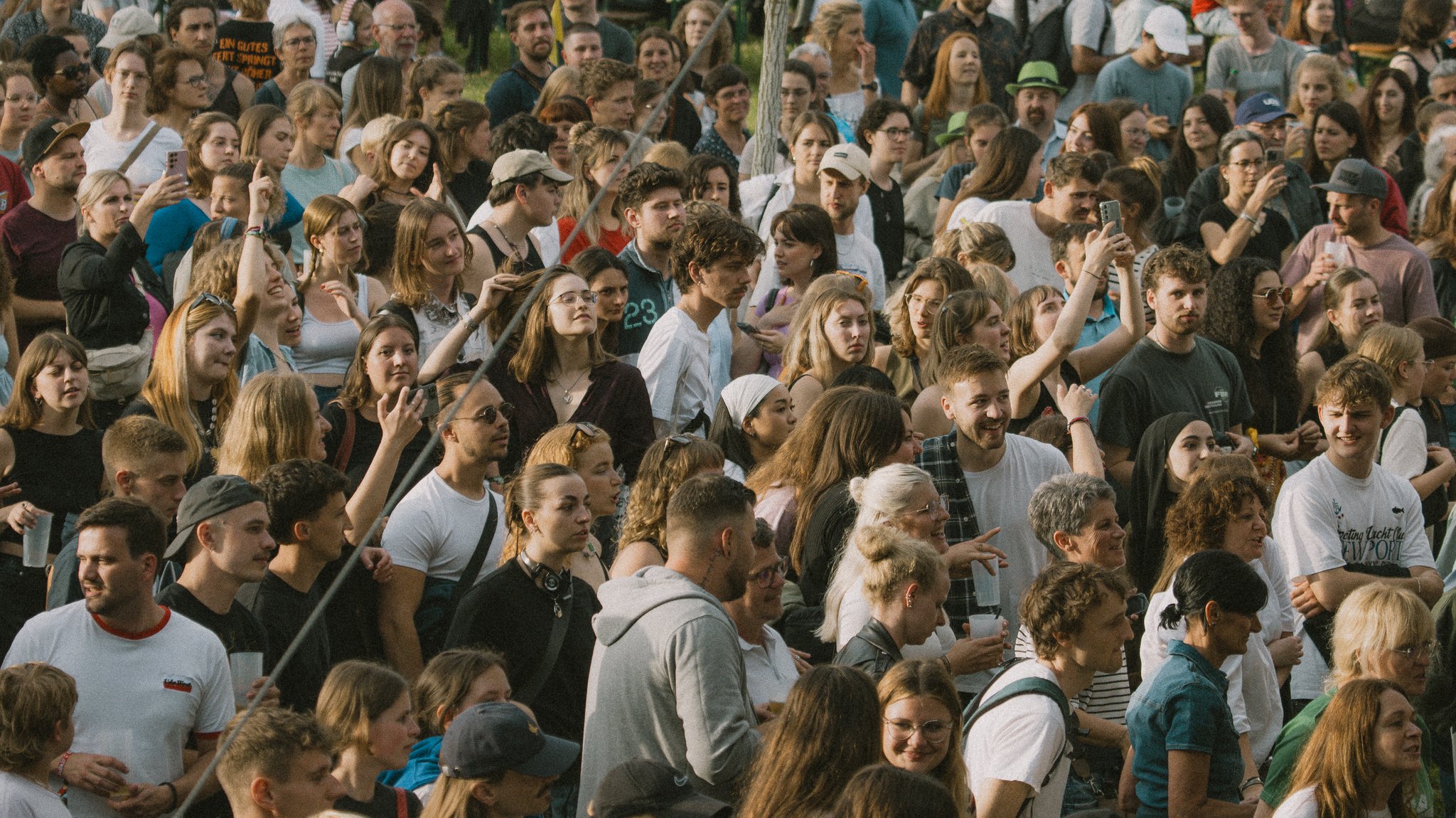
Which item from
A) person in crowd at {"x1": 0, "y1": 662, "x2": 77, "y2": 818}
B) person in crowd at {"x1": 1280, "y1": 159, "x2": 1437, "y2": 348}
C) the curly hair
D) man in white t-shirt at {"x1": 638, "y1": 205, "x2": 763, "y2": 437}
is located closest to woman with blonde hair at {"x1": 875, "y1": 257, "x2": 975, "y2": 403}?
man in white t-shirt at {"x1": 638, "y1": 205, "x2": 763, "y2": 437}

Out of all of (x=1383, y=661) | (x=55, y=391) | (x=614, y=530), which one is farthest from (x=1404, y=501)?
(x=55, y=391)

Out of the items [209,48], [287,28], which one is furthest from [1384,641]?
[209,48]

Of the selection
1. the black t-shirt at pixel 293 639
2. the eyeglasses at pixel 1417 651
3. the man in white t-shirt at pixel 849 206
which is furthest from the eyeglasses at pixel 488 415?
the man in white t-shirt at pixel 849 206

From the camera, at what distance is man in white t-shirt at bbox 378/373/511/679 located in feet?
18.9

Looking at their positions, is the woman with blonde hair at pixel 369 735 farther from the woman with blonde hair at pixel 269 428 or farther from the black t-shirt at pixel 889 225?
the black t-shirt at pixel 889 225

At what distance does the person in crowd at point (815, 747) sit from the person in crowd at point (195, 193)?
483cm

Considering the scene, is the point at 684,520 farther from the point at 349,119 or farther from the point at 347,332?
the point at 349,119

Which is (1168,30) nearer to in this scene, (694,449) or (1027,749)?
(694,449)

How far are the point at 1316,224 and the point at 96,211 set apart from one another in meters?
6.86

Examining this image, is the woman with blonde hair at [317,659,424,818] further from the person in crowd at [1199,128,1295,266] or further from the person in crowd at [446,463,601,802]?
the person in crowd at [1199,128,1295,266]

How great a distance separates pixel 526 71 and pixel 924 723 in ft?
25.8

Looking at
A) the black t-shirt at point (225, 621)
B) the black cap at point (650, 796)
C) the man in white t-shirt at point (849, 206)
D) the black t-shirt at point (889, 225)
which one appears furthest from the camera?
the black t-shirt at point (889, 225)

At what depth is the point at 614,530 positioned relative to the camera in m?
6.73

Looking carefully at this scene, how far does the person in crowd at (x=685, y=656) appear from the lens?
14.8ft
